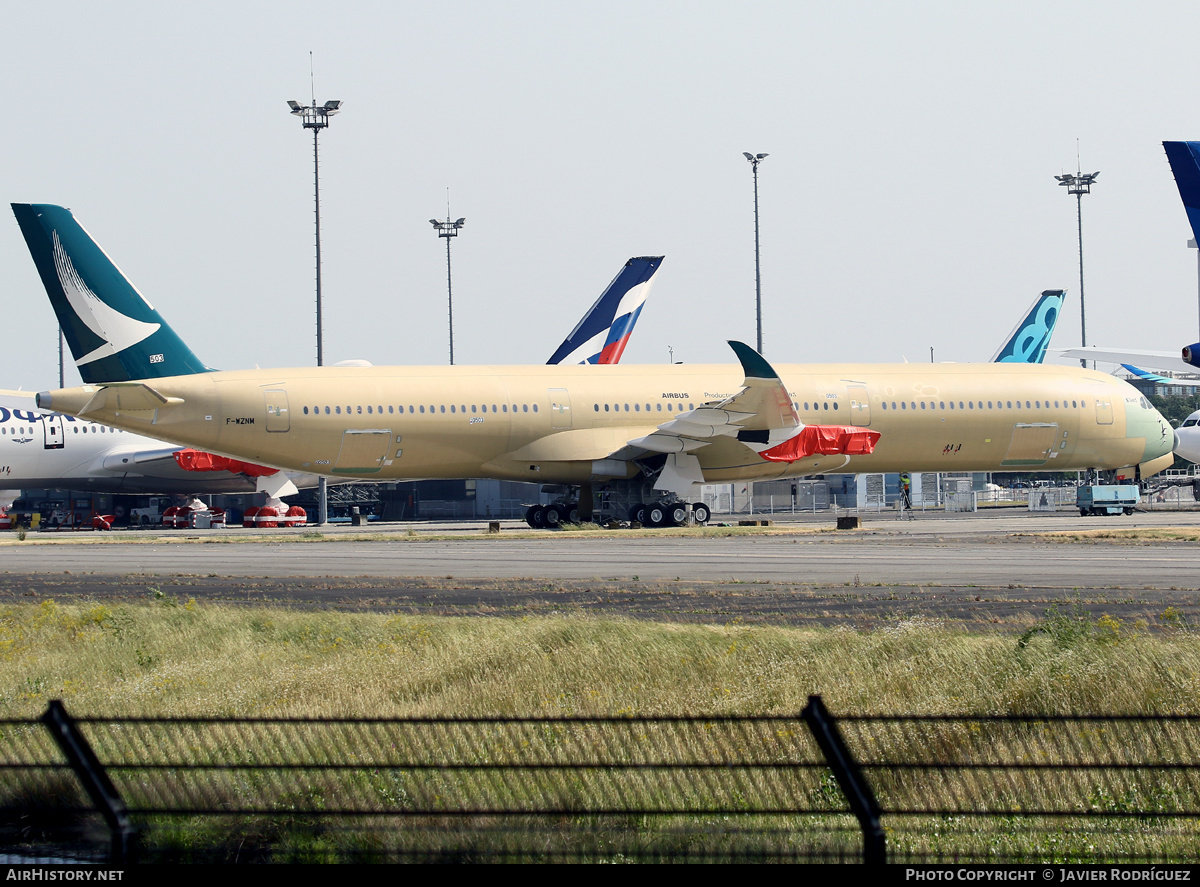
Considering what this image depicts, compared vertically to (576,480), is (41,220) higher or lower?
higher

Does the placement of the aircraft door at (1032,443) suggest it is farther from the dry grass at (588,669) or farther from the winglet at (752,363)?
the dry grass at (588,669)

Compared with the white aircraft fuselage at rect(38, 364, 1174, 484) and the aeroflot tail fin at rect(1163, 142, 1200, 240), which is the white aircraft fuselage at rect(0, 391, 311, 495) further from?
the aeroflot tail fin at rect(1163, 142, 1200, 240)

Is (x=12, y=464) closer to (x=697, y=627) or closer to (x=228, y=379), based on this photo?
(x=228, y=379)

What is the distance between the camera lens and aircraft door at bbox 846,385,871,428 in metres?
43.6

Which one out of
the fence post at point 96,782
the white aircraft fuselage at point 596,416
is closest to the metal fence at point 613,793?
the fence post at point 96,782

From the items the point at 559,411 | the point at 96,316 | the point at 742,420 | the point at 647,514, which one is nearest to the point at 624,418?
the point at 559,411

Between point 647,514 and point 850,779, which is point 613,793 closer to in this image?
point 850,779

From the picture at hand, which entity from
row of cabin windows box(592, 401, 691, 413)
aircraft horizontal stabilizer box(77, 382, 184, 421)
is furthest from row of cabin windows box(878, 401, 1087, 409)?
aircraft horizontal stabilizer box(77, 382, 184, 421)

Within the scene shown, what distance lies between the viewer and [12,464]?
63375 mm

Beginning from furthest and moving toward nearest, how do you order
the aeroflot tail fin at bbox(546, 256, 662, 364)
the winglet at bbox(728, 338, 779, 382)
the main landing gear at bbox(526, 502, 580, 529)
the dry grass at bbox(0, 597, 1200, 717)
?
the aeroflot tail fin at bbox(546, 256, 662, 364)
the main landing gear at bbox(526, 502, 580, 529)
the winglet at bbox(728, 338, 779, 382)
the dry grass at bbox(0, 597, 1200, 717)

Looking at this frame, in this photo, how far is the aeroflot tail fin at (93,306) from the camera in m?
38.8

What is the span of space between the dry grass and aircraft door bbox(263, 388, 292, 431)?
917 inches

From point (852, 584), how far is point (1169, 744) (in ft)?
43.4

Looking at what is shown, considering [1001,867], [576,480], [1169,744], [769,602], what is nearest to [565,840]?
[1001,867]
